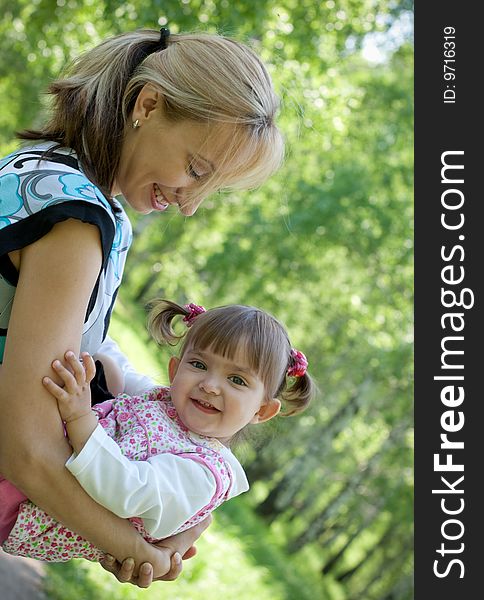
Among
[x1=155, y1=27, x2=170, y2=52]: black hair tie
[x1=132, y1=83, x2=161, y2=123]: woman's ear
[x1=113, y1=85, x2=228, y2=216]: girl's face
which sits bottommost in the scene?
[x1=113, y1=85, x2=228, y2=216]: girl's face

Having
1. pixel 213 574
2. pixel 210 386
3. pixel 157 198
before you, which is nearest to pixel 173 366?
pixel 210 386

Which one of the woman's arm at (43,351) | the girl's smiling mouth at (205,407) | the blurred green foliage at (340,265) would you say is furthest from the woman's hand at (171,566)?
the blurred green foliage at (340,265)

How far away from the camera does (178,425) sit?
2725mm

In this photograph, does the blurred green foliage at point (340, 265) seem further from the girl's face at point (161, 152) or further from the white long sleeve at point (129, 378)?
the girl's face at point (161, 152)

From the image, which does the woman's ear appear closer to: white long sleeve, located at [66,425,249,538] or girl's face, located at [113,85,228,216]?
girl's face, located at [113,85,228,216]

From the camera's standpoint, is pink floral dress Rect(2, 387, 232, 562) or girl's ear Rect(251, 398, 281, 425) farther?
girl's ear Rect(251, 398, 281, 425)

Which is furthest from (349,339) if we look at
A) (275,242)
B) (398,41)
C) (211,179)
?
(211,179)

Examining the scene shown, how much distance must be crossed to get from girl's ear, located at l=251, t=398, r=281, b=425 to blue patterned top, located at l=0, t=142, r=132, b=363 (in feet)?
2.13

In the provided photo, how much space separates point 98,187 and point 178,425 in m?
0.71

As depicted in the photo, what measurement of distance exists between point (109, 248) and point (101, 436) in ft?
1.55

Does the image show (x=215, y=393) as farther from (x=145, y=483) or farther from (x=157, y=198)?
(x=157, y=198)

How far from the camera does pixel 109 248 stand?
2416 millimetres

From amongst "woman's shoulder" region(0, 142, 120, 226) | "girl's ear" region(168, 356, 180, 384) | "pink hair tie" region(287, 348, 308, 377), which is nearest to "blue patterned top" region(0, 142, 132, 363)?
"woman's shoulder" region(0, 142, 120, 226)

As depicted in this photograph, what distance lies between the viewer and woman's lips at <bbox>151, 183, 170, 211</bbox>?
2.76 meters
